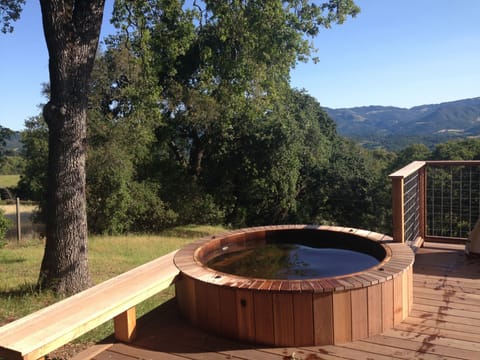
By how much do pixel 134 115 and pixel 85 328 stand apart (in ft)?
32.9

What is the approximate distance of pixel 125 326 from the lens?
2707mm

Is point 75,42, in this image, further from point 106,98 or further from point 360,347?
point 106,98

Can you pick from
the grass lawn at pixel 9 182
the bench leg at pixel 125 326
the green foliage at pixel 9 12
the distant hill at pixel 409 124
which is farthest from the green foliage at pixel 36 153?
the distant hill at pixel 409 124

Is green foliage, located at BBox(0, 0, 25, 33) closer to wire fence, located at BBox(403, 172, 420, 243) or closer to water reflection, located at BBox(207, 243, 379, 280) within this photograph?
water reflection, located at BBox(207, 243, 379, 280)

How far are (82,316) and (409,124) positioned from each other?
91.5 m

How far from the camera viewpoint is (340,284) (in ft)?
8.30

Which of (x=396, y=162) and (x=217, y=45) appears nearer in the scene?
(x=217, y=45)

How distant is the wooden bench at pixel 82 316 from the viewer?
6.75 ft

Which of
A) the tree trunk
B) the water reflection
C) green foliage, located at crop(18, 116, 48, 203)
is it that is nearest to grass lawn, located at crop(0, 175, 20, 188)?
green foliage, located at crop(18, 116, 48, 203)

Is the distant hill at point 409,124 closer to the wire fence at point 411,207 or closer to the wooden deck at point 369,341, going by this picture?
the wire fence at point 411,207

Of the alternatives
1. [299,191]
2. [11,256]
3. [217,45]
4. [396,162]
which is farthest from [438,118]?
[11,256]

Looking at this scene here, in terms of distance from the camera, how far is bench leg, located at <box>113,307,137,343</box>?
2701 mm

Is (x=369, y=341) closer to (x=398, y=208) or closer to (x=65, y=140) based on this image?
(x=398, y=208)

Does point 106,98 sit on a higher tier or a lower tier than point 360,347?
higher
